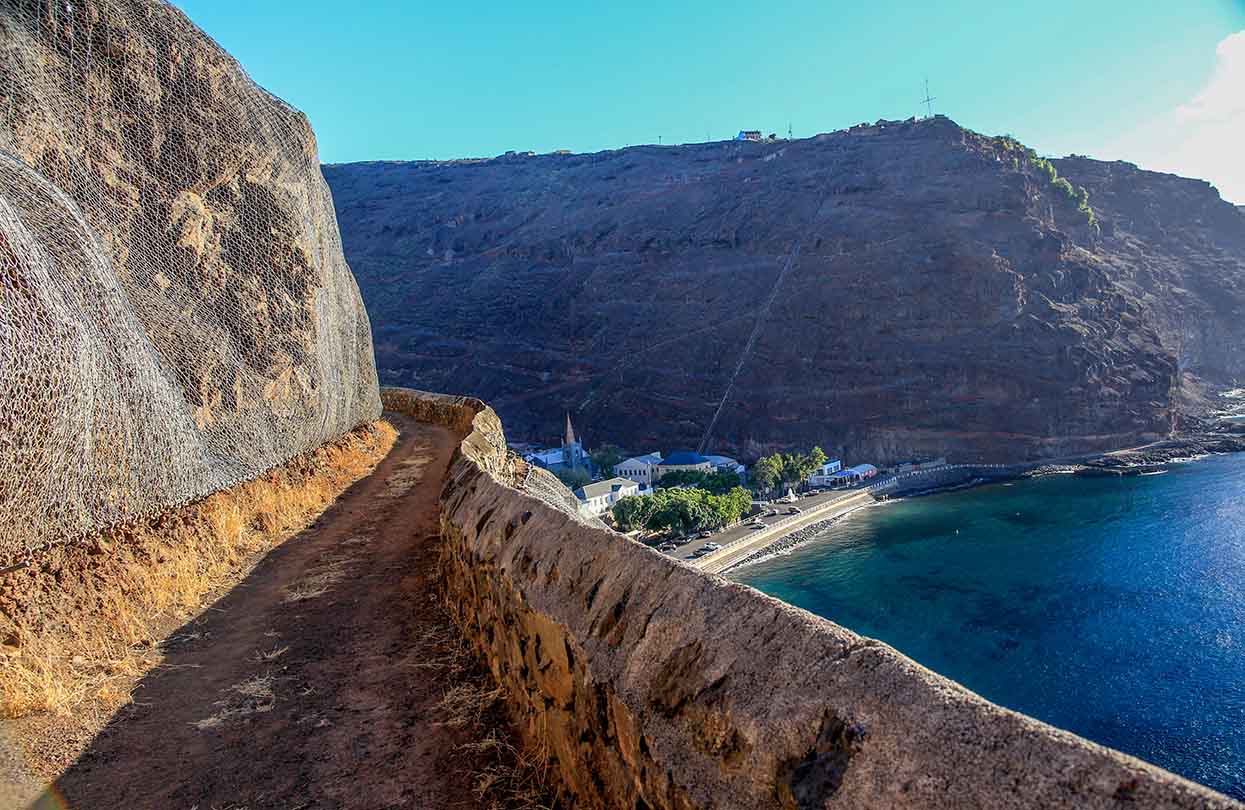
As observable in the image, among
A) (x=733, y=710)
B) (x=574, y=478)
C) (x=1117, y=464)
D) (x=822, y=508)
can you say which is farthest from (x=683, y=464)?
(x=733, y=710)

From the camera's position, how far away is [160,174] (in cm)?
803

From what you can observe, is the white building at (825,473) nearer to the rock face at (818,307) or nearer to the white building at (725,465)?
the rock face at (818,307)

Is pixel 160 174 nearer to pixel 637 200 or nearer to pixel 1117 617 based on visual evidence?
pixel 1117 617

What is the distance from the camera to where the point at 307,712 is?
15.7 ft

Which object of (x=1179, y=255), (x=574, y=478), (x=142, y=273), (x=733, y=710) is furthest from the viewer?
Answer: (x=1179, y=255)

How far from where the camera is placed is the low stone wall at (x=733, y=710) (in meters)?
1.79

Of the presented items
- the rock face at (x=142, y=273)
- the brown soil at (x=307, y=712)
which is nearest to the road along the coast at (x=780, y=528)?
the rock face at (x=142, y=273)

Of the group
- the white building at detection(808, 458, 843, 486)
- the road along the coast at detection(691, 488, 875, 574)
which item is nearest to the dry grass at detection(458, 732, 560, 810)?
the road along the coast at detection(691, 488, 875, 574)

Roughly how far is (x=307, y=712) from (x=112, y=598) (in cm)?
213

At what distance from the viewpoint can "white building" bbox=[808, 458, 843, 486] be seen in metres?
70.9

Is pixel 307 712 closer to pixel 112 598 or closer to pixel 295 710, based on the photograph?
pixel 295 710

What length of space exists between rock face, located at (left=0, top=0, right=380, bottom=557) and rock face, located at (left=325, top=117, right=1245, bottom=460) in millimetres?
74972

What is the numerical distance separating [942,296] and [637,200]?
49851 mm

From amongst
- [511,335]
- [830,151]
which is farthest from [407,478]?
[830,151]
